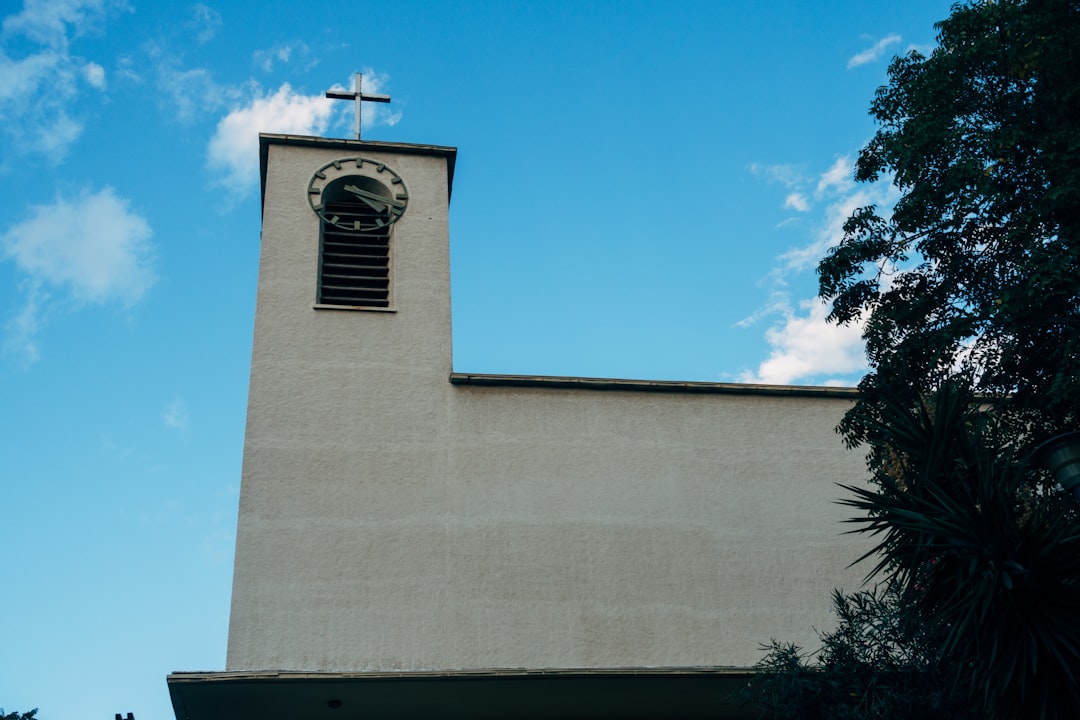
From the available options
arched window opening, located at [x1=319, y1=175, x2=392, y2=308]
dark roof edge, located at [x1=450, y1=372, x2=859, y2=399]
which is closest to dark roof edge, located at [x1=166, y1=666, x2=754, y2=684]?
dark roof edge, located at [x1=450, y1=372, x2=859, y2=399]

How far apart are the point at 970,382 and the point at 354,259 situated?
979cm

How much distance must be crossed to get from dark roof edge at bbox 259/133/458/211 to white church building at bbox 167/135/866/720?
1206mm

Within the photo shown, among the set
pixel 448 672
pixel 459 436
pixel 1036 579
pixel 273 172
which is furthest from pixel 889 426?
→ pixel 273 172

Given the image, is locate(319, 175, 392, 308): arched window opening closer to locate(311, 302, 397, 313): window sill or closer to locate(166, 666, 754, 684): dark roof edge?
locate(311, 302, 397, 313): window sill

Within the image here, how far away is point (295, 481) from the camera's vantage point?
1488 centimetres

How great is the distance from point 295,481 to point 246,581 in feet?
4.95

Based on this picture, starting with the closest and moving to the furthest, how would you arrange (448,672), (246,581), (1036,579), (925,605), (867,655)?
1. (1036,579)
2. (925,605)
3. (867,655)
4. (448,672)
5. (246,581)

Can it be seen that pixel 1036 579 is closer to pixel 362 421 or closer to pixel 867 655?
pixel 867 655

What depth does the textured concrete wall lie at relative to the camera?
555 inches

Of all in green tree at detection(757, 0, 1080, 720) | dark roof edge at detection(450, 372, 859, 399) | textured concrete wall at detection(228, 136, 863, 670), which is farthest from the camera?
dark roof edge at detection(450, 372, 859, 399)

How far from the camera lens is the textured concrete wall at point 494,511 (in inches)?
555

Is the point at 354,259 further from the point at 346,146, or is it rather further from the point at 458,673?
the point at 458,673

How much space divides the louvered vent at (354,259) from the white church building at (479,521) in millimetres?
46

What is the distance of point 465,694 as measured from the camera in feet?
43.9
